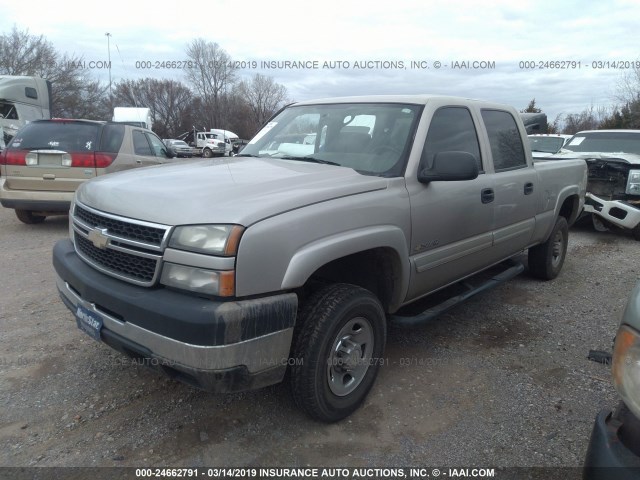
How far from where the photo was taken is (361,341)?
2.82 meters

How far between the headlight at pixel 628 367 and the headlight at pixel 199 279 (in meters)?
1.49

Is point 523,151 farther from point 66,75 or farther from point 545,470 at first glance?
point 66,75

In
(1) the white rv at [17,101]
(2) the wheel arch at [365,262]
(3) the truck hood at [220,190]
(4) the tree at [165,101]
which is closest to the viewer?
(3) the truck hood at [220,190]

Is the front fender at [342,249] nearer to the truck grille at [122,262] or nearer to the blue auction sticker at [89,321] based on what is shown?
the truck grille at [122,262]

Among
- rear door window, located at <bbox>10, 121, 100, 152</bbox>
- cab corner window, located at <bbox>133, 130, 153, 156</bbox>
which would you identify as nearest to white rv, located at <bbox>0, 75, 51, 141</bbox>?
cab corner window, located at <bbox>133, 130, 153, 156</bbox>

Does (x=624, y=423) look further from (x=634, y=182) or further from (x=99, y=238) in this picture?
(x=634, y=182)

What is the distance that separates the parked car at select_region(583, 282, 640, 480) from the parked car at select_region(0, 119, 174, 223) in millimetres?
7058

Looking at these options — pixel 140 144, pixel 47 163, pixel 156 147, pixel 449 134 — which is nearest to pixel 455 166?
pixel 449 134

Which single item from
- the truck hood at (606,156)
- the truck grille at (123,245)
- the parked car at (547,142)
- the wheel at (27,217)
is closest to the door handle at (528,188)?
the truck grille at (123,245)

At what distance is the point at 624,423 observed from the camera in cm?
154

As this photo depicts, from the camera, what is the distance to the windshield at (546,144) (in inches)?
460

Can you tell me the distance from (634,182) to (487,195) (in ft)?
18.2

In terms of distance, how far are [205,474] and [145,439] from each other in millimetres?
447

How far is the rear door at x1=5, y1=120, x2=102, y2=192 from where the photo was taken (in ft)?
22.7
